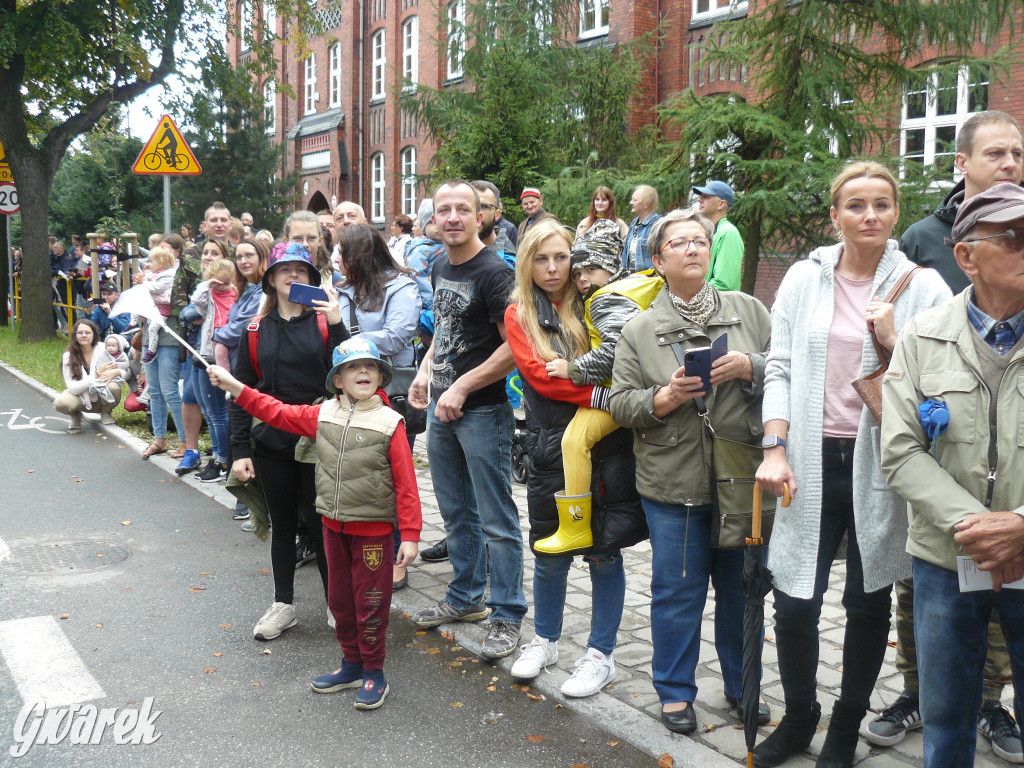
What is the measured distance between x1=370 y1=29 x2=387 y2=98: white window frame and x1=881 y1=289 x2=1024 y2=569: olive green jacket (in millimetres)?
32958

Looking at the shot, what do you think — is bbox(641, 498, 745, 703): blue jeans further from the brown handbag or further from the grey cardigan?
the brown handbag

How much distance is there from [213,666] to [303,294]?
189 centimetres

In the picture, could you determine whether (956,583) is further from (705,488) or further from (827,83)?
(827,83)

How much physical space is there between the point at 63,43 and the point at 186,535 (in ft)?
51.2

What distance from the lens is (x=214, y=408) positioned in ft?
27.4

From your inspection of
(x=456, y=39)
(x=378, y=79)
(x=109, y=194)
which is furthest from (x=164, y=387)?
(x=109, y=194)

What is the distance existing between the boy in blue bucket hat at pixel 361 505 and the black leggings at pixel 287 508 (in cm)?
55

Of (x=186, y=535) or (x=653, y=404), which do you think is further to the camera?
(x=186, y=535)

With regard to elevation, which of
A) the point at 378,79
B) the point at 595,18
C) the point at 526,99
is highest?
the point at 378,79

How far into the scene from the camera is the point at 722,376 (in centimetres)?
359

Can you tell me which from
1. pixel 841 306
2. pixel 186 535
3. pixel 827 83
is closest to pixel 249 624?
pixel 186 535

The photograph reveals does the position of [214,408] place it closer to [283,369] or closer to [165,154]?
[283,369]

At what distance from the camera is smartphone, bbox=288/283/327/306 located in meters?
4.56

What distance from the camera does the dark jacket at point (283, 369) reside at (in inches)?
191
